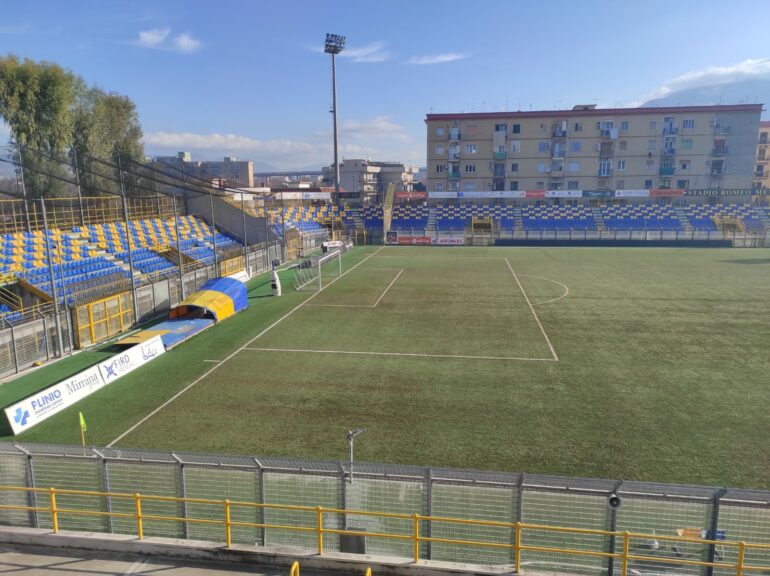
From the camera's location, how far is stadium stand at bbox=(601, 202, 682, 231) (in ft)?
217

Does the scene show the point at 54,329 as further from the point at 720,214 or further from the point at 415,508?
the point at 720,214

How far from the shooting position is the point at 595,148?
7562 cm

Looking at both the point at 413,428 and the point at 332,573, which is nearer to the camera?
the point at 332,573

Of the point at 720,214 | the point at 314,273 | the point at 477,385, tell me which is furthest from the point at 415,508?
the point at 720,214

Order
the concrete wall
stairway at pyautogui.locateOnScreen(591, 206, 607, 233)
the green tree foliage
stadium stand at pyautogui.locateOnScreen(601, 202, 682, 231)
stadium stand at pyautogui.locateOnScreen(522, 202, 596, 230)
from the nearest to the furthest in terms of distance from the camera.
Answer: the green tree foliage → the concrete wall → stadium stand at pyautogui.locateOnScreen(601, 202, 682, 231) → stairway at pyautogui.locateOnScreen(591, 206, 607, 233) → stadium stand at pyautogui.locateOnScreen(522, 202, 596, 230)

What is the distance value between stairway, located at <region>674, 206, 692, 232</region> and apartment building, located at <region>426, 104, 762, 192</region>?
816 centimetres

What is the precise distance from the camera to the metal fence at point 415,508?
8.00 m

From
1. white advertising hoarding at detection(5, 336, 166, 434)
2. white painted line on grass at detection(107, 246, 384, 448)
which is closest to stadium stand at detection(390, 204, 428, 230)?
white painted line on grass at detection(107, 246, 384, 448)

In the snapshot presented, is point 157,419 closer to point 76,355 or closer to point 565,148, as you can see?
point 76,355

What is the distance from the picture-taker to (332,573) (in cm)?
884

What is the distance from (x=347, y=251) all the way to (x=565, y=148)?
3997 cm

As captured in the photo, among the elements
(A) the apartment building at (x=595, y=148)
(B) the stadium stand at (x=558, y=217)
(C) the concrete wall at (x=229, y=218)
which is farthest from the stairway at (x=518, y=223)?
(C) the concrete wall at (x=229, y=218)

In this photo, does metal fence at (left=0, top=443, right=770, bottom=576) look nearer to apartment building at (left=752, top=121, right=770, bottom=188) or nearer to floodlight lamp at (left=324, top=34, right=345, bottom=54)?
floodlight lamp at (left=324, top=34, right=345, bottom=54)

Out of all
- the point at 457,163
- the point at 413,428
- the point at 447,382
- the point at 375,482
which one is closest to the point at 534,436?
the point at 413,428
